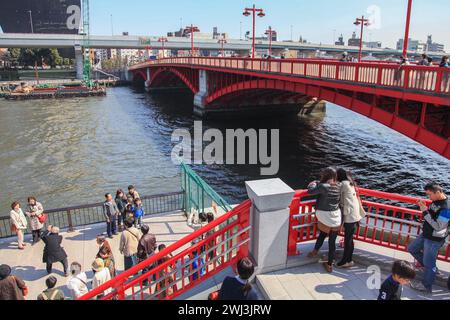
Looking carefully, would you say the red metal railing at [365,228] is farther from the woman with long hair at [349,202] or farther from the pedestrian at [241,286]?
the pedestrian at [241,286]

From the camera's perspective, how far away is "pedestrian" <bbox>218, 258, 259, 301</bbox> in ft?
14.7

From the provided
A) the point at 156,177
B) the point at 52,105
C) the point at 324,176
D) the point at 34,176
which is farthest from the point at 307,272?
the point at 52,105

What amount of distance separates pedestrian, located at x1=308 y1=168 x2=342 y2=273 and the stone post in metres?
0.47

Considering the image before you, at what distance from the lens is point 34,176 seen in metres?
23.5

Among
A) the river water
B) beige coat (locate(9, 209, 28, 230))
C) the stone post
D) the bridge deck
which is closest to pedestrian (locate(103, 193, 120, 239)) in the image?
the bridge deck

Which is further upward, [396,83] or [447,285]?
[396,83]

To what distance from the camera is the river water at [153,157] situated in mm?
21828

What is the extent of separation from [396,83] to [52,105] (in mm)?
55113

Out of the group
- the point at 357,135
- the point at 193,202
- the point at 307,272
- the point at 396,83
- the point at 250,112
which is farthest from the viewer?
the point at 250,112

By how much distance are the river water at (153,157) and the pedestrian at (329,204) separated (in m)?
13.9
